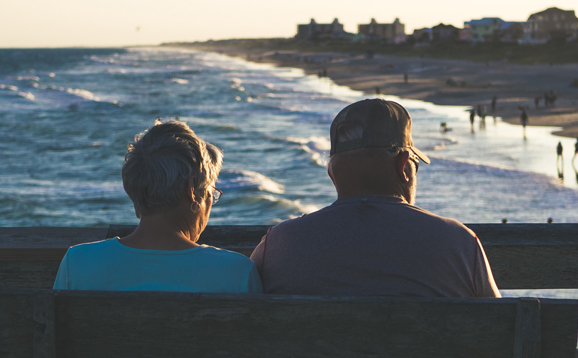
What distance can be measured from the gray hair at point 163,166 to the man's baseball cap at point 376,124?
0.47 metres

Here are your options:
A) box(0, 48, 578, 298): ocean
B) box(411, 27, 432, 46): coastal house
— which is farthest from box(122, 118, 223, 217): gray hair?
box(411, 27, 432, 46): coastal house

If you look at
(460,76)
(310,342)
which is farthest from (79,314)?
(460,76)

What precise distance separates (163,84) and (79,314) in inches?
2866

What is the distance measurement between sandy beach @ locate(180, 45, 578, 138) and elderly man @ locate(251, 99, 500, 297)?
26616 millimetres

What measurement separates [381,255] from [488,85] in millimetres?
51503

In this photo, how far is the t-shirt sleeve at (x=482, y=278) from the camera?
1.90 m

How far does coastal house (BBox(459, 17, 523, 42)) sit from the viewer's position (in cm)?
11138

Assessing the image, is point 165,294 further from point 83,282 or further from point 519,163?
point 519,163

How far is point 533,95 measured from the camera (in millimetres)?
41969

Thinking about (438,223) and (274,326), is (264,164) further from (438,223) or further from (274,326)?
(274,326)

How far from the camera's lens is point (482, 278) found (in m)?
1.91

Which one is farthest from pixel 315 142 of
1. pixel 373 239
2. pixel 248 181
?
pixel 373 239

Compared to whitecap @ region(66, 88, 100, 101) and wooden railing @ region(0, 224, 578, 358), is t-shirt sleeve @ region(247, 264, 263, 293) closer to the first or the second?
wooden railing @ region(0, 224, 578, 358)

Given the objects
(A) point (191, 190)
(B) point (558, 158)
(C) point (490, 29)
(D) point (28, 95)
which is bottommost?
(B) point (558, 158)
